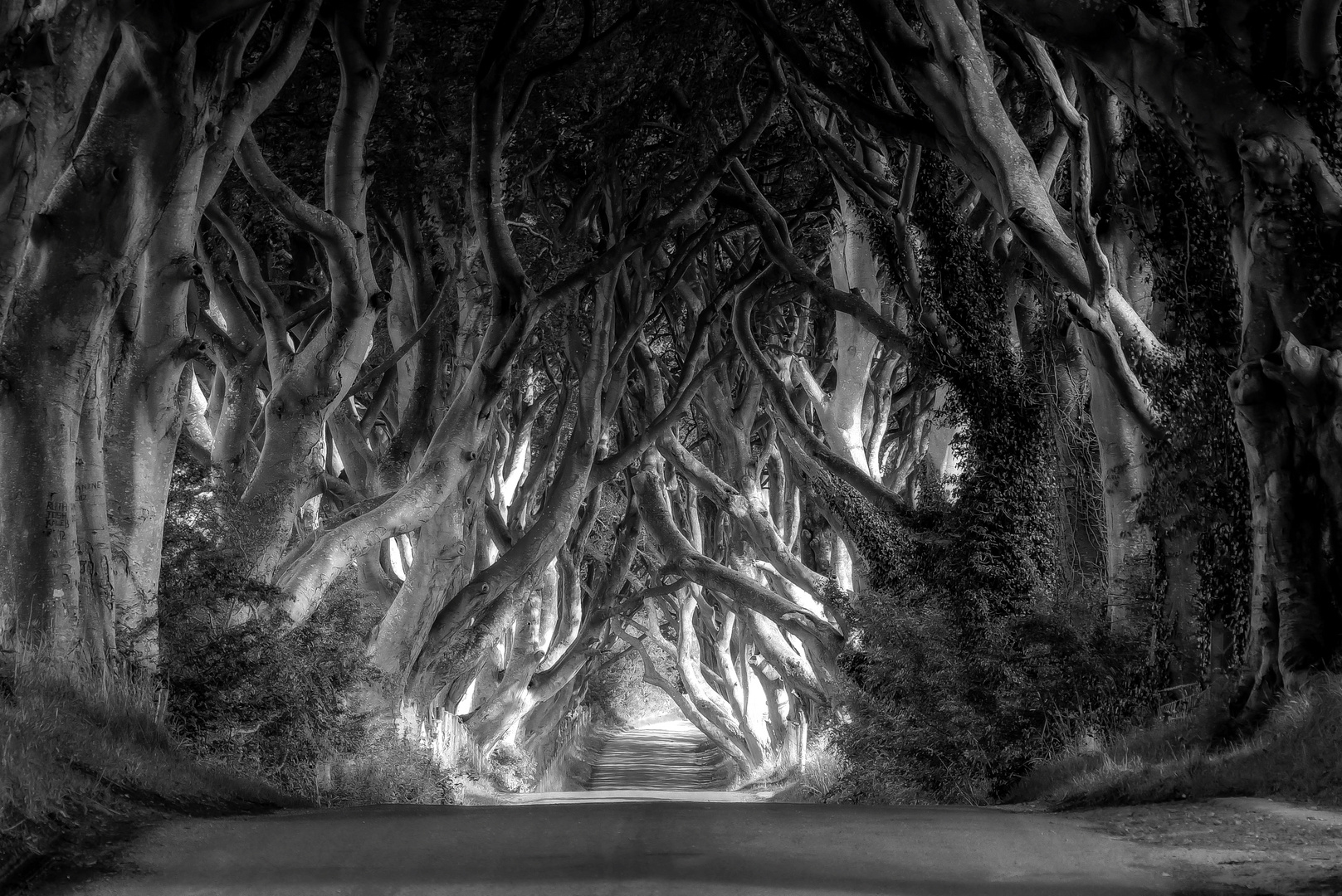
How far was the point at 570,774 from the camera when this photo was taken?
106 feet

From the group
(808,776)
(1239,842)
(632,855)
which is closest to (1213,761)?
(1239,842)

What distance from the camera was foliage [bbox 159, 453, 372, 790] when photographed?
351 inches

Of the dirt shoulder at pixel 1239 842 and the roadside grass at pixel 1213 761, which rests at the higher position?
the roadside grass at pixel 1213 761

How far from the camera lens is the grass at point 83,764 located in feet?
15.7

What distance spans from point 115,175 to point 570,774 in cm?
2657

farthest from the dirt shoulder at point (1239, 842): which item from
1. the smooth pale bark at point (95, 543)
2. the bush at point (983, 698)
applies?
the smooth pale bark at point (95, 543)

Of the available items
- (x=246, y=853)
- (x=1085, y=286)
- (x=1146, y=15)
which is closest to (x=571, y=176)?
(x=1085, y=286)

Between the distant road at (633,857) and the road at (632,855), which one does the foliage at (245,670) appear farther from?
the distant road at (633,857)

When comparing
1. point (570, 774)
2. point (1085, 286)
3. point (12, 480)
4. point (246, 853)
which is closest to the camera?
point (246, 853)

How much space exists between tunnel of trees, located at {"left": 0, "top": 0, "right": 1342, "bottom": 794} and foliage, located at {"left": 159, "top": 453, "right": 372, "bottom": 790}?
0.09m

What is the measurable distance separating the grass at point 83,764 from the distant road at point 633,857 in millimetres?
328

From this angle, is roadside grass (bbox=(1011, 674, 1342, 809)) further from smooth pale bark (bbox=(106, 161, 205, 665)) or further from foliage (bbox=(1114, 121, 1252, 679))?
smooth pale bark (bbox=(106, 161, 205, 665))

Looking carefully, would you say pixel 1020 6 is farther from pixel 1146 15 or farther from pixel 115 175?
pixel 115 175

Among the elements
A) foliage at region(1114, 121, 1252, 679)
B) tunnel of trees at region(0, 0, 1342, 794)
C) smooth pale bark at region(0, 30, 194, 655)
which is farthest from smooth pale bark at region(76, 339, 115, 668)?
foliage at region(1114, 121, 1252, 679)
